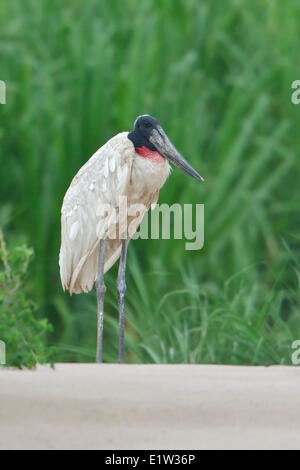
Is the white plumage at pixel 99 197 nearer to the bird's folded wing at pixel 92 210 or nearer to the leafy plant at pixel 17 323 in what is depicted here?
the bird's folded wing at pixel 92 210

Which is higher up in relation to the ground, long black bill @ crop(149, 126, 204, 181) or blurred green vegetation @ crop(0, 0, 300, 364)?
blurred green vegetation @ crop(0, 0, 300, 364)

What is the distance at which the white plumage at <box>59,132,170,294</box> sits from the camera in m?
3.98

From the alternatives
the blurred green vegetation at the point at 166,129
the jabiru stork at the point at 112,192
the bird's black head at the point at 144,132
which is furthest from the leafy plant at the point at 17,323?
the blurred green vegetation at the point at 166,129

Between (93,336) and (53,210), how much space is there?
0.78 metres

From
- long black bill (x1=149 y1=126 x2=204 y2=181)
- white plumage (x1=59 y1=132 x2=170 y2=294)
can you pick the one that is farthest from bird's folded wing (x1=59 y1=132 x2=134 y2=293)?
long black bill (x1=149 y1=126 x2=204 y2=181)

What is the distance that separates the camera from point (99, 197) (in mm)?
4020

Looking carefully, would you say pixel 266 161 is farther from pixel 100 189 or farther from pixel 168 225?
pixel 100 189

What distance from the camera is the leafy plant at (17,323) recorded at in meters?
3.33

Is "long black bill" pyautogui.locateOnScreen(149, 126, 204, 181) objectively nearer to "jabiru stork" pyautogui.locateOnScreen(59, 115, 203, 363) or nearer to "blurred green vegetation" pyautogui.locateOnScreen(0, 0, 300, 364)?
"jabiru stork" pyautogui.locateOnScreen(59, 115, 203, 363)

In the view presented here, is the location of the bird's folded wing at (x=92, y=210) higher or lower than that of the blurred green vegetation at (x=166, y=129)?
lower

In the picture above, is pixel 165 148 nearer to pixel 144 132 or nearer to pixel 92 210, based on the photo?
pixel 144 132

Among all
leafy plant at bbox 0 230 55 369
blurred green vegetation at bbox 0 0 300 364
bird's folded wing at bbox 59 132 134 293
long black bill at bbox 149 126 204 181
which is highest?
blurred green vegetation at bbox 0 0 300 364

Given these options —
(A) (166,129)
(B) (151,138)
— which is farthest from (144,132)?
(A) (166,129)

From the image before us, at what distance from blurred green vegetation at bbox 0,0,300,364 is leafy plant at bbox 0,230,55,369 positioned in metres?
1.13
